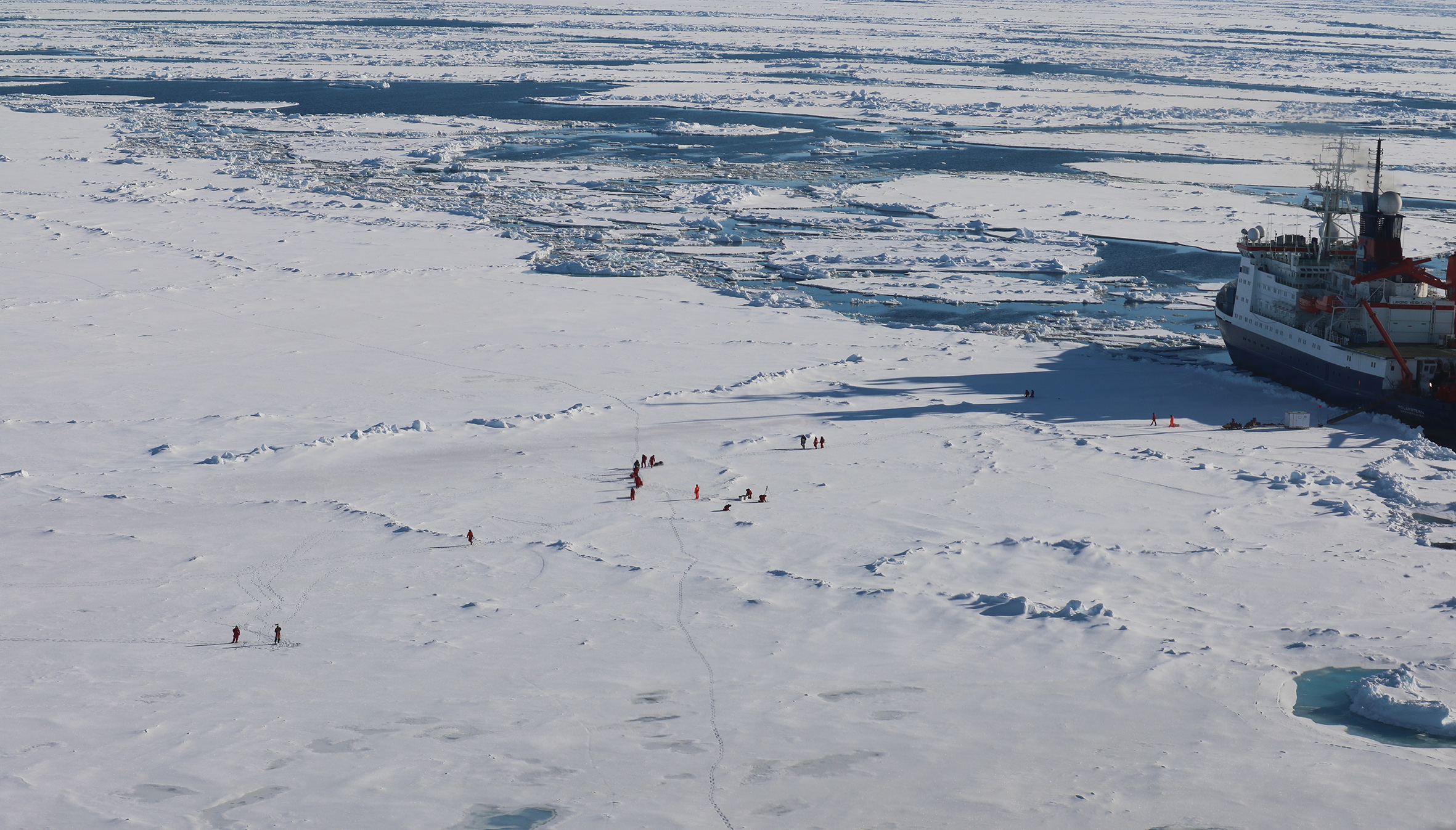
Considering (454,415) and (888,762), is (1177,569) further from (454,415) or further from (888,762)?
(454,415)

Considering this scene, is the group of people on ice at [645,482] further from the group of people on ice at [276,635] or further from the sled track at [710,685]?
the group of people on ice at [276,635]

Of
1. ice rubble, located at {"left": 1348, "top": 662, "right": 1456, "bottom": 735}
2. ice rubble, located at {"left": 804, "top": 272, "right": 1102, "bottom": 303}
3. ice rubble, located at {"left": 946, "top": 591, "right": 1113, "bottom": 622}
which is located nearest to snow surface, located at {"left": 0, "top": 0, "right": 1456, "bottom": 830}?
ice rubble, located at {"left": 946, "top": 591, "right": 1113, "bottom": 622}

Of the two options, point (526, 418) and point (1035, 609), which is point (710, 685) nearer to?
point (1035, 609)

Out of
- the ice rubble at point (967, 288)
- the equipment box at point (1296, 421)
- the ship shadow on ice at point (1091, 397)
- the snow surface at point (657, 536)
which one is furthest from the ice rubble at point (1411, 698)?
the ice rubble at point (967, 288)

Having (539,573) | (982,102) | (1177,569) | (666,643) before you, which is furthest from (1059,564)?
(982,102)

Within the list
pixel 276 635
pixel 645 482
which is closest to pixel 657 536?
pixel 645 482

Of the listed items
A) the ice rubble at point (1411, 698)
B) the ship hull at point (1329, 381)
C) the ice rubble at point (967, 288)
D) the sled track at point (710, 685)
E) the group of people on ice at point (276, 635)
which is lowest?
the sled track at point (710, 685)
